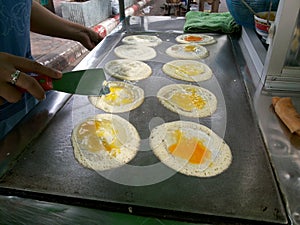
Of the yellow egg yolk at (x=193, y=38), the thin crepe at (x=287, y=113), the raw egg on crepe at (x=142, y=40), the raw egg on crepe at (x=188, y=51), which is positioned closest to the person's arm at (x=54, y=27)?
the raw egg on crepe at (x=142, y=40)

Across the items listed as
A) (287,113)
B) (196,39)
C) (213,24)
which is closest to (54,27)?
(196,39)

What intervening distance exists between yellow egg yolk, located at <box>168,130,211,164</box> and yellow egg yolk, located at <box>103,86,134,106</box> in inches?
13.8

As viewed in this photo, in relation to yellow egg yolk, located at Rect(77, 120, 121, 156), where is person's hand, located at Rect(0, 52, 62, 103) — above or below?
above

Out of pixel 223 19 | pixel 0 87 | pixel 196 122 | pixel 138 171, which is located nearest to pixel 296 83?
pixel 196 122

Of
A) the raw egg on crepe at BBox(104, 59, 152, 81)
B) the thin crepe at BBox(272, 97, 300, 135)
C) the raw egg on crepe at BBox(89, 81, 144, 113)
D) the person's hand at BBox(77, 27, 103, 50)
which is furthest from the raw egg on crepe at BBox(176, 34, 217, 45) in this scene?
the thin crepe at BBox(272, 97, 300, 135)

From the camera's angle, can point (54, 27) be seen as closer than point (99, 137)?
No

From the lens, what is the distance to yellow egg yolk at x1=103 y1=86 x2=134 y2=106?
4.03ft

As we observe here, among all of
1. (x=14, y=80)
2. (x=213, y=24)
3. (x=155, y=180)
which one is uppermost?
(x=14, y=80)

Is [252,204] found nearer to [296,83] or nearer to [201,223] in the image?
[201,223]

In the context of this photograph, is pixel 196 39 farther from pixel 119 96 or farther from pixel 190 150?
pixel 190 150

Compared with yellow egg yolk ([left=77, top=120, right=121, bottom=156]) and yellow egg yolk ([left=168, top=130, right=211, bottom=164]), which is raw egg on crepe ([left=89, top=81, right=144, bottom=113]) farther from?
yellow egg yolk ([left=168, top=130, right=211, bottom=164])

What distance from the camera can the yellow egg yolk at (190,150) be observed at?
90 centimetres

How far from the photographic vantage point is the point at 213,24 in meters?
2.02

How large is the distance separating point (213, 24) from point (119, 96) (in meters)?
1.16
